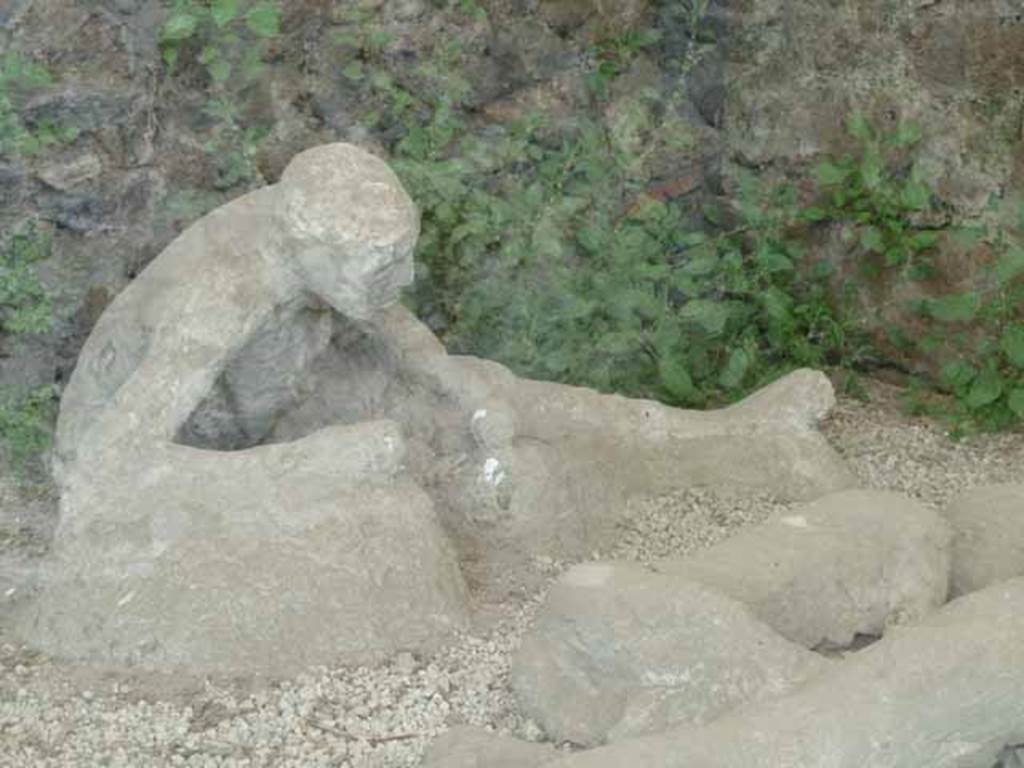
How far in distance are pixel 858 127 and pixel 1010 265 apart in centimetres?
53

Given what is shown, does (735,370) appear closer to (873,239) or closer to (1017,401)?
(873,239)

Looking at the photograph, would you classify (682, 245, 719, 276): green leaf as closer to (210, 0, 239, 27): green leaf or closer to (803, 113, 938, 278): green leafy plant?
(803, 113, 938, 278): green leafy plant

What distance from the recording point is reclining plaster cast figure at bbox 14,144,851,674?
313cm

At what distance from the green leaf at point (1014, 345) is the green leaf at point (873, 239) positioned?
1.25ft

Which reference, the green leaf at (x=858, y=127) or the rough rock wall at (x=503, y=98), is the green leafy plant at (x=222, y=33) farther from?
the green leaf at (x=858, y=127)

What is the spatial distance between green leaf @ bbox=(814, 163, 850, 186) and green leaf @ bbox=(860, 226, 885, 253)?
0.44ft

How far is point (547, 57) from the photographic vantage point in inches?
184

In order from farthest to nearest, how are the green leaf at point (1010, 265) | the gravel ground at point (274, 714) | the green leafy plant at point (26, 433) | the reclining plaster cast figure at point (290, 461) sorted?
the green leaf at point (1010, 265) < the green leafy plant at point (26, 433) < the reclining plaster cast figure at point (290, 461) < the gravel ground at point (274, 714)

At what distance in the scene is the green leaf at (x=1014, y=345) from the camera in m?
4.35

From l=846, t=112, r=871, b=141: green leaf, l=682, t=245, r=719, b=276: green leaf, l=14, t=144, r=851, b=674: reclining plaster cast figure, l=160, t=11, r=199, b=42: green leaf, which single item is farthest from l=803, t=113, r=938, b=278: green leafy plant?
l=160, t=11, r=199, b=42: green leaf

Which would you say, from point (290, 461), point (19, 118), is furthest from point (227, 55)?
point (290, 461)

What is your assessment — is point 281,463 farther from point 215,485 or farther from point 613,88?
point 613,88

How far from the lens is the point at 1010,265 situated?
4.27 meters

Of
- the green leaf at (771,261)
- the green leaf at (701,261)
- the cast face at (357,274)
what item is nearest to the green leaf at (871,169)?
the green leaf at (771,261)
